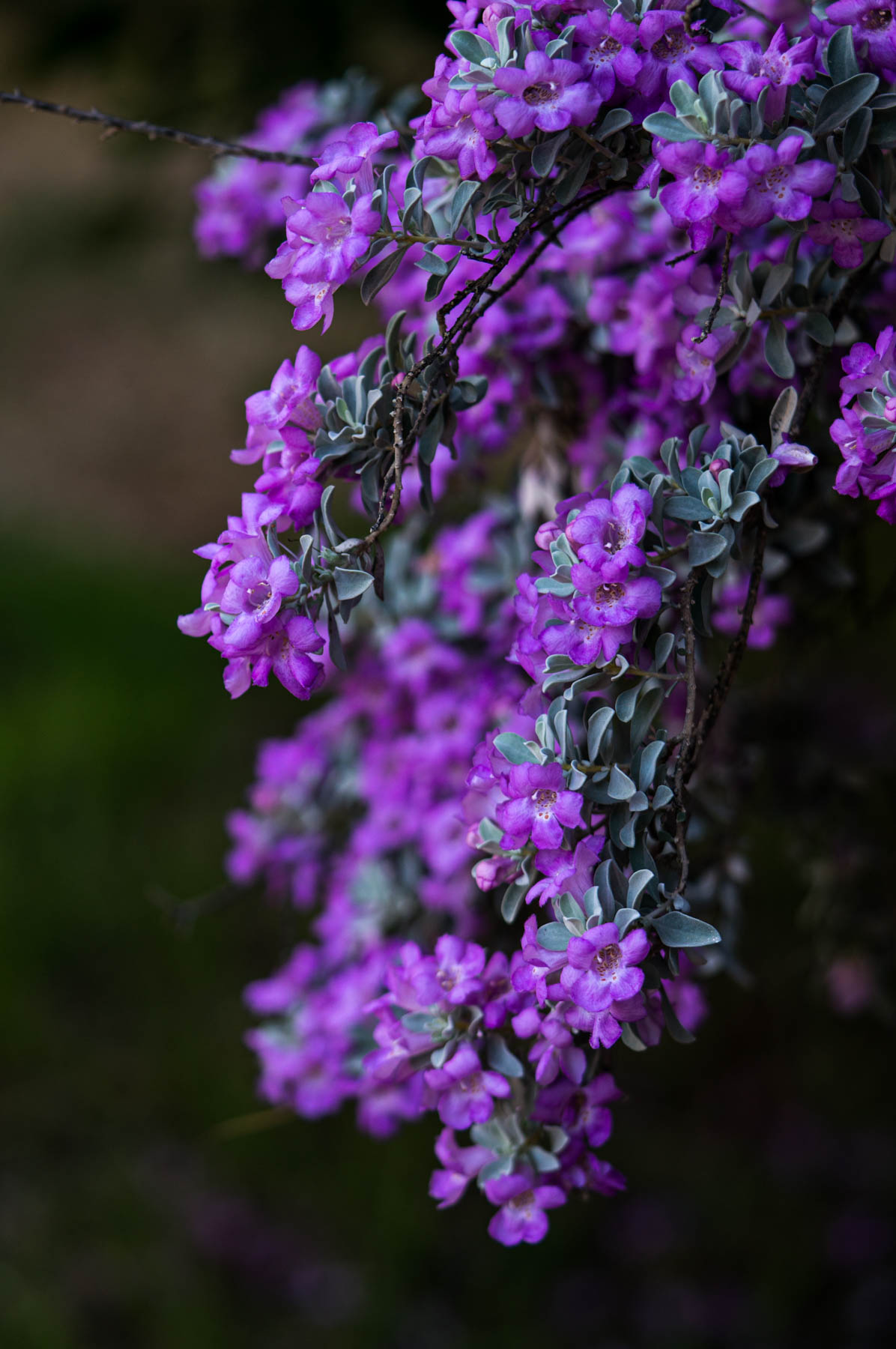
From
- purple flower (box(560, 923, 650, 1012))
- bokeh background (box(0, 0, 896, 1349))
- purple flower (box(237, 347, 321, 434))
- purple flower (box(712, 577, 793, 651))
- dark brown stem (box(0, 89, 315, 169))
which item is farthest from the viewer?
bokeh background (box(0, 0, 896, 1349))

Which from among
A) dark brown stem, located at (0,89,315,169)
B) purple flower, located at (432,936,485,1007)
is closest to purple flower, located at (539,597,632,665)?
purple flower, located at (432,936,485,1007)

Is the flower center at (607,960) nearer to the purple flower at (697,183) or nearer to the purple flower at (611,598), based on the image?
the purple flower at (611,598)

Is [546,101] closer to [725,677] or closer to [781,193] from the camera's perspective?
[781,193]

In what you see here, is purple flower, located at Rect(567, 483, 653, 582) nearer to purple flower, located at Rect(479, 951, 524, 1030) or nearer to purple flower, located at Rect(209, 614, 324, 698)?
purple flower, located at Rect(209, 614, 324, 698)

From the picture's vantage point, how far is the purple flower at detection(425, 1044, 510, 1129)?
71cm

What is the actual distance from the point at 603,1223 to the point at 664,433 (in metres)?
1.86

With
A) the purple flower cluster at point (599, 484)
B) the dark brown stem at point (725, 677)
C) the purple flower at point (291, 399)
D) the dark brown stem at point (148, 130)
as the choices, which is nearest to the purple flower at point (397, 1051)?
the purple flower cluster at point (599, 484)

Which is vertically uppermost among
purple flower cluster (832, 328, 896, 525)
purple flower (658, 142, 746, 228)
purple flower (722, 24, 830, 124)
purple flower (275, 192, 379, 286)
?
purple flower (722, 24, 830, 124)

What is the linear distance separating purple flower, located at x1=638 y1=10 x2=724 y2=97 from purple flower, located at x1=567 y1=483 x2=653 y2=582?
0.75ft

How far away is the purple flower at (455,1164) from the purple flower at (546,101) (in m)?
0.61

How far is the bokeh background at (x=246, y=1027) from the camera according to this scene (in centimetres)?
148

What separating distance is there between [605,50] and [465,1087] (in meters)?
0.63

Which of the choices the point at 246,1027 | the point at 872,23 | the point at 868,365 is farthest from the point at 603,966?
the point at 246,1027

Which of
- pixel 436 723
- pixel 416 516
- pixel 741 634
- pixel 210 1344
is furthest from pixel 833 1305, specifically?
pixel 741 634
